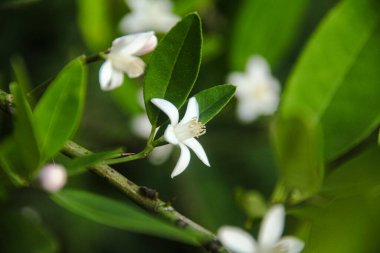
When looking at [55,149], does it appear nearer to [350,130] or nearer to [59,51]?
[350,130]

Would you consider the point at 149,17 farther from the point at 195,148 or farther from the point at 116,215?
the point at 116,215

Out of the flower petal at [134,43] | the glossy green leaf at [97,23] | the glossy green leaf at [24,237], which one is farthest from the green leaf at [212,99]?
the glossy green leaf at [97,23]

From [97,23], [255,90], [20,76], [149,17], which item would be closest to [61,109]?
[20,76]

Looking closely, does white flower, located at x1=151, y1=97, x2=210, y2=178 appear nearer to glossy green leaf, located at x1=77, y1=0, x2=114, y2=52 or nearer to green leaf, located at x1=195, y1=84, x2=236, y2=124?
green leaf, located at x1=195, y1=84, x2=236, y2=124

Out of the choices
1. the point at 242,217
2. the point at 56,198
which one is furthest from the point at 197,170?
the point at 56,198

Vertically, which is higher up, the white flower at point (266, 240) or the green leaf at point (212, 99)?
the green leaf at point (212, 99)

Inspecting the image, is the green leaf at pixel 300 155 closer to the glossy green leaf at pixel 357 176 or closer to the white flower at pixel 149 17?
the glossy green leaf at pixel 357 176
